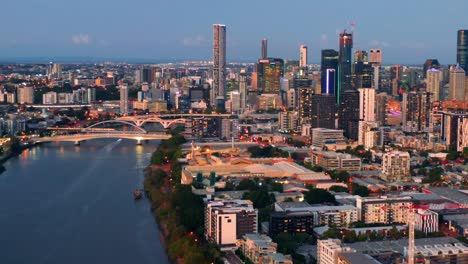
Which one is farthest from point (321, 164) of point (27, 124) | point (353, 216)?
point (27, 124)

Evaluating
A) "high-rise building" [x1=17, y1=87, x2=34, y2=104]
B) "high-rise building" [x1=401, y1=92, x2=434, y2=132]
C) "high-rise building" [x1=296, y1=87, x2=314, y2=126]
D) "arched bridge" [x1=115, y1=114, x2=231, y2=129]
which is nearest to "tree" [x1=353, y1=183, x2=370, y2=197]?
"high-rise building" [x1=401, y1=92, x2=434, y2=132]

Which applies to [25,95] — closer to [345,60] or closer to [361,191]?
[345,60]

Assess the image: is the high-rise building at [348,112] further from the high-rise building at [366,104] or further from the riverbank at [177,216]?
the riverbank at [177,216]

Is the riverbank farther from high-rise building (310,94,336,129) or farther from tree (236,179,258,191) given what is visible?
high-rise building (310,94,336,129)

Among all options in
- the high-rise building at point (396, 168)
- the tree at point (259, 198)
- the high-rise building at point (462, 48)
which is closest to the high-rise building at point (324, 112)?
the high-rise building at point (396, 168)

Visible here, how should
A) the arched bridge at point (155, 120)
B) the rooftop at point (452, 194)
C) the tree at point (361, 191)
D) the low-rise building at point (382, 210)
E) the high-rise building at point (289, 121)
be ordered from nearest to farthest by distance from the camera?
the low-rise building at point (382, 210), the rooftop at point (452, 194), the tree at point (361, 191), the high-rise building at point (289, 121), the arched bridge at point (155, 120)
